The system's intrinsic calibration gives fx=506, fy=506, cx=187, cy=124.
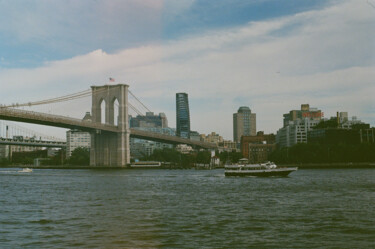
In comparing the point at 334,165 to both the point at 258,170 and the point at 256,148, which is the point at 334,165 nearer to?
the point at 258,170

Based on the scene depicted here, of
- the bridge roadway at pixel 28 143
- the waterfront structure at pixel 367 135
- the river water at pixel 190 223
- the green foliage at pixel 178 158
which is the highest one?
the waterfront structure at pixel 367 135

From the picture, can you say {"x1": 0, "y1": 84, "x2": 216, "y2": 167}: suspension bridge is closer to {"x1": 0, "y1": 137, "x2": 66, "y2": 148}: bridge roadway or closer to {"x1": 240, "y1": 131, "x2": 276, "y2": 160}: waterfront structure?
{"x1": 0, "y1": 137, "x2": 66, "y2": 148}: bridge roadway

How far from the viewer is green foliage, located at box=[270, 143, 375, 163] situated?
101875mm

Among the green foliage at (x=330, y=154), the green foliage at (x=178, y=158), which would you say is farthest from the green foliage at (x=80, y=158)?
the green foliage at (x=330, y=154)

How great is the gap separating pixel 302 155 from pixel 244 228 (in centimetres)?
9385

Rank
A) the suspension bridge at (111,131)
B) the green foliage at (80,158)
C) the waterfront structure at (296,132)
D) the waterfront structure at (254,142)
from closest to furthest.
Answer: the suspension bridge at (111,131), the green foliage at (80,158), the waterfront structure at (296,132), the waterfront structure at (254,142)

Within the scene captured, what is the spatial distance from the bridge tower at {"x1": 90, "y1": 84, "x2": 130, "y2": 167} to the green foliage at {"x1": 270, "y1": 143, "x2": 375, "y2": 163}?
3755 centimetres

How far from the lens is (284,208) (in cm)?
2417

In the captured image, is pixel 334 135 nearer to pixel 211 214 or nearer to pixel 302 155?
pixel 302 155

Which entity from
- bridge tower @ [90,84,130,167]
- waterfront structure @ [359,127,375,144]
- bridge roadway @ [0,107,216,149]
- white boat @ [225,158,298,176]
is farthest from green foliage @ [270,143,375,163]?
white boat @ [225,158,298,176]

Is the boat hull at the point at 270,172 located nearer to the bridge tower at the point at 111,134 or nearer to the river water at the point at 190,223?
the river water at the point at 190,223

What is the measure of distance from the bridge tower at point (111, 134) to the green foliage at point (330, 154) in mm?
37552

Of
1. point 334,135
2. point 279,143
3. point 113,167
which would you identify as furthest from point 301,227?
point 279,143

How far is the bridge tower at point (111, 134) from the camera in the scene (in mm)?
95625
